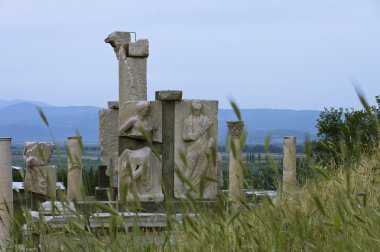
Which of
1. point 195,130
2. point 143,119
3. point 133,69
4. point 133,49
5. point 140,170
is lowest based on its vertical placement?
point 140,170

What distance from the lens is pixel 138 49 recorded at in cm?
1652

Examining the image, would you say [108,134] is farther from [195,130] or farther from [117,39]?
[195,130]

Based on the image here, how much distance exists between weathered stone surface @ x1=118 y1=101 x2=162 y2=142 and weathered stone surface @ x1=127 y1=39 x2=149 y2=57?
271 centimetres

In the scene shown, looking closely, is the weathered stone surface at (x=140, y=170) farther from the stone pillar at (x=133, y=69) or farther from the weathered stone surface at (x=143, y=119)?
the stone pillar at (x=133, y=69)

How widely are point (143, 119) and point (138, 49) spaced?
10.4ft

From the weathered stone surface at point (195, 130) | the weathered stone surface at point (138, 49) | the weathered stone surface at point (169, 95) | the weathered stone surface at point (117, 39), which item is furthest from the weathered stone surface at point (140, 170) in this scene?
the weathered stone surface at point (117, 39)

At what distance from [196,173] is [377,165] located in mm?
4952

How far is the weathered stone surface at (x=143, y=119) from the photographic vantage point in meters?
13.7

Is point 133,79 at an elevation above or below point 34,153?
above

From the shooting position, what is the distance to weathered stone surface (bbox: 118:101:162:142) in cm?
1369

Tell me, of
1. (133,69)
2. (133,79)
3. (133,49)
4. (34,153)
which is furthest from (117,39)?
(34,153)

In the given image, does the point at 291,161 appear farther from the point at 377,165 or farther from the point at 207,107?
the point at 377,165

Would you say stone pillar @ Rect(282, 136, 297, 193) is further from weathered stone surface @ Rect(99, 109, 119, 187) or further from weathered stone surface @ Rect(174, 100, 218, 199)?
weathered stone surface @ Rect(99, 109, 119, 187)

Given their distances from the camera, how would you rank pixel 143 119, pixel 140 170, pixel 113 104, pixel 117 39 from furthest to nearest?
pixel 113 104, pixel 117 39, pixel 143 119, pixel 140 170
